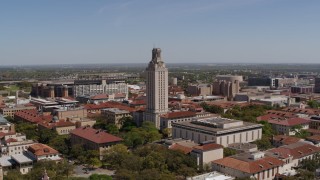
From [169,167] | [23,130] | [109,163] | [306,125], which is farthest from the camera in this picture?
[306,125]

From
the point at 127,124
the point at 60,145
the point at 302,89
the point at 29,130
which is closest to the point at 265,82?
the point at 302,89

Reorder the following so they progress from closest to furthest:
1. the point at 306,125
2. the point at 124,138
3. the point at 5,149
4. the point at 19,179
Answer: the point at 19,179 < the point at 5,149 < the point at 124,138 < the point at 306,125

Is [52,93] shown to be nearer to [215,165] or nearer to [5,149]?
[5,149]

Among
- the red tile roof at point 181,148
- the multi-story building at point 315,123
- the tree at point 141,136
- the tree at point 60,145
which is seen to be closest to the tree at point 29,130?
the tree at point 60,145

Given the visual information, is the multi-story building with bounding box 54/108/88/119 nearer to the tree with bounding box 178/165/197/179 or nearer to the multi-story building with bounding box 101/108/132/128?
the multi-story building with bounding box 101/108/132/128

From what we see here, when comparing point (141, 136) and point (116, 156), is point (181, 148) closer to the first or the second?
point (116, 156)

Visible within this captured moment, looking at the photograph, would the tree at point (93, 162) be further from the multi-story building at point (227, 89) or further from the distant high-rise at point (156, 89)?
the multi-story building at point (227, 89)

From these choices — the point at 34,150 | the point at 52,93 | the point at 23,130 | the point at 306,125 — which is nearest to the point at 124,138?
the point at 34,150
